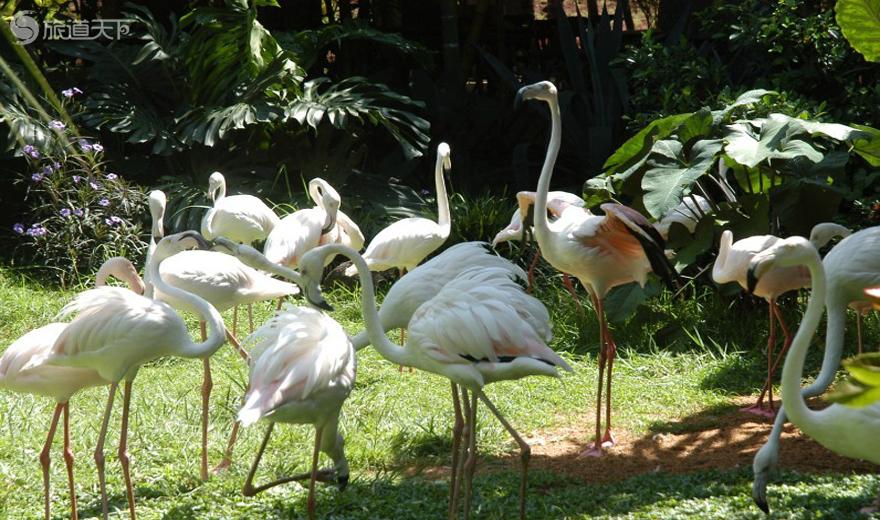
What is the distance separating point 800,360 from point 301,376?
1793 millimetres

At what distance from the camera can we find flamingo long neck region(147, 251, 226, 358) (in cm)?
399

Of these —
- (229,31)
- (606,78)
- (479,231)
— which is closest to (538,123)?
(606,78)

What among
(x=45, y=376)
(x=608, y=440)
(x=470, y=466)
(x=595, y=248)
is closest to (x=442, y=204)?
(x=595, y=248)

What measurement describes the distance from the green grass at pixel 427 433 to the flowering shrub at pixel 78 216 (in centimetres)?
82

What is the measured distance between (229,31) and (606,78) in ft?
11.5

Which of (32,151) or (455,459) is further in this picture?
(32,151)

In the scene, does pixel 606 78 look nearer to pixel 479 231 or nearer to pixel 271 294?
pixel 479 231

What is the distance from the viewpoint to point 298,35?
9445 millimetres

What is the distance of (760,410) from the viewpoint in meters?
5.47

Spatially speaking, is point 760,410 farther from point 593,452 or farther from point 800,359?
point 800,359

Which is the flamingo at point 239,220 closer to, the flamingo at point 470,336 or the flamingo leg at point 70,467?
the flamingo leg at point 70,467

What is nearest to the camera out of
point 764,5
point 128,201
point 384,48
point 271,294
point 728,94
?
point 271,294

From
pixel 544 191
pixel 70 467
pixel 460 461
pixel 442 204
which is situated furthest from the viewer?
pixel 442 204

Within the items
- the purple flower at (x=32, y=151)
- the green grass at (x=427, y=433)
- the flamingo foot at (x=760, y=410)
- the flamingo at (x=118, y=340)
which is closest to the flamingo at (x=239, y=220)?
the green grass at (x=427, y=433)
